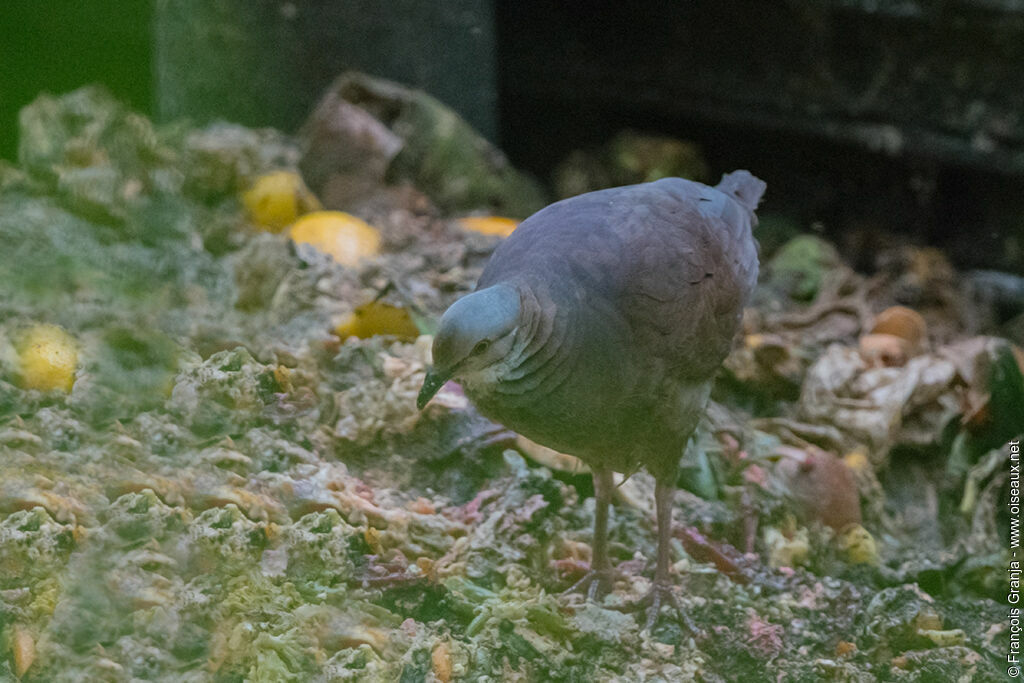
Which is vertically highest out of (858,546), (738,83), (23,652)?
(738,83)

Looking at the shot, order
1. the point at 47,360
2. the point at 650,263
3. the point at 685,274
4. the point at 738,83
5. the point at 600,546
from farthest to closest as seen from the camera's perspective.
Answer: the point at 738,83 < the point at 600,546 < the point at 685,274 < the point at 650,263 < the point at 47,360

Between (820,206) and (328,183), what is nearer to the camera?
(328,183)

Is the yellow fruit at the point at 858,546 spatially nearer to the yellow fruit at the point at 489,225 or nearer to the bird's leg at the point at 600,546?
the bird's leg at the point at 600,546

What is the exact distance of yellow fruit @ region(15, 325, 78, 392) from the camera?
229 centimetres

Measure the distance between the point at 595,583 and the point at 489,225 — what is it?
6.43 feet

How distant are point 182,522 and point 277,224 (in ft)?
10.0

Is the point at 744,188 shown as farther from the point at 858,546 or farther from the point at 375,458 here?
the point at 375,458

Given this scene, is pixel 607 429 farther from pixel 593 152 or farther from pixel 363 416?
pixel 593 152

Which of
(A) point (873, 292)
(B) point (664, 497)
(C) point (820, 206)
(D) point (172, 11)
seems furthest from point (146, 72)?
(C) point (820, 206)

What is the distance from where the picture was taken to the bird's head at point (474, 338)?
242 centimetres

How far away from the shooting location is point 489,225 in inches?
188

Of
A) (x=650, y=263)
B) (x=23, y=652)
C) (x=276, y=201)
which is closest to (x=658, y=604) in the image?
(x=650, y=263)

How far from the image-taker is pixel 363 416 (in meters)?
3.33

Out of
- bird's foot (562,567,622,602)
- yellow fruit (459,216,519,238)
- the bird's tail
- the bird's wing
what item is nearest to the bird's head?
the bird's wing
